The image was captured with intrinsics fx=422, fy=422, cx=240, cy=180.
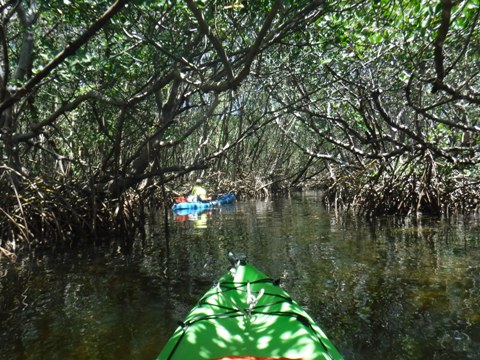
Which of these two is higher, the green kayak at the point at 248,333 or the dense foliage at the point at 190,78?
the dense foliage at the point at 190,78

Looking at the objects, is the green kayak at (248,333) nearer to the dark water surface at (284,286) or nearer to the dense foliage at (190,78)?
the dark water surface at (284,286)

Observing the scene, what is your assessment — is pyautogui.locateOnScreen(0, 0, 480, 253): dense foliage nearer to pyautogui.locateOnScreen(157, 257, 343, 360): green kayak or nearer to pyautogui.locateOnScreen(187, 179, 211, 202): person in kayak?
pyautogui.locateOnScreen(157, 257, 343, 360): green kayak

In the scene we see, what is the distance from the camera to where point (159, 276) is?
644 cm

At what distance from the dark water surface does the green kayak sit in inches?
30.9

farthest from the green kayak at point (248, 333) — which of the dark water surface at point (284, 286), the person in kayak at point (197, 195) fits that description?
the person in kayak at point (197, 195)

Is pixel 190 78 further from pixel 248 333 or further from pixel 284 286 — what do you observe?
pixel 248 333

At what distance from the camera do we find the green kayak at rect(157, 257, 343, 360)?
263 centimetres

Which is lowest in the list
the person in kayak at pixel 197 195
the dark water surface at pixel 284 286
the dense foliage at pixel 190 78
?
the dark water surface at pixel 284 286

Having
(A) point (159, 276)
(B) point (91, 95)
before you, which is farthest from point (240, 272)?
(B) point (91, 95)

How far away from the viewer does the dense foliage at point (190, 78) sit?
5480mm

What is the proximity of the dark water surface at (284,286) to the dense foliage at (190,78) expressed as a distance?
1.49m

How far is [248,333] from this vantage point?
9.77ft

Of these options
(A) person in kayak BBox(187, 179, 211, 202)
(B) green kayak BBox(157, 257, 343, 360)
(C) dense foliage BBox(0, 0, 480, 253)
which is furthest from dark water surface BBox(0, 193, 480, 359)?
(A) person in kayak BBox(187, 179, 211, 202)

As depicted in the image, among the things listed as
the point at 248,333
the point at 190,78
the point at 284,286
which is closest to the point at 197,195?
the point at 190,78
